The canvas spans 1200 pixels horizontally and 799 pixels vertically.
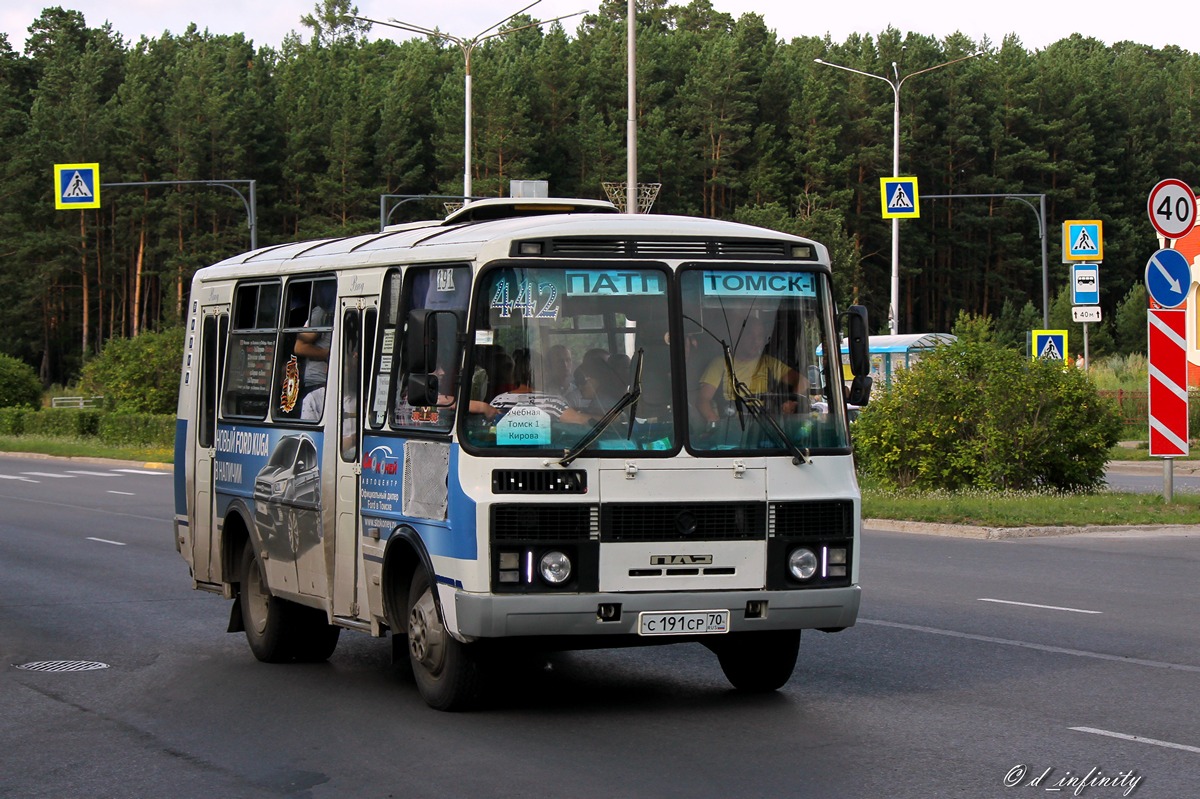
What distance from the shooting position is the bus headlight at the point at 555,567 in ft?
29.2

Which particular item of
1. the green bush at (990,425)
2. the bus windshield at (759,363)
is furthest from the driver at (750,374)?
the green bush at (990,425)

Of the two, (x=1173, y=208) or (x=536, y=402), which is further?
(x=1173, y=208)

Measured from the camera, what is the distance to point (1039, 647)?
1184 centimetres

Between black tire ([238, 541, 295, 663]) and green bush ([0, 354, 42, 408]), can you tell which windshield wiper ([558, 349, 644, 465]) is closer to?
black tire ([238, 541, 295, 663])

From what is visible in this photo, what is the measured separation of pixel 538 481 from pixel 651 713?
1.49m

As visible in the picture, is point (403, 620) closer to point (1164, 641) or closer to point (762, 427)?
point (762, 427)

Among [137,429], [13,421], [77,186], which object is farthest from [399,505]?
[13,421]

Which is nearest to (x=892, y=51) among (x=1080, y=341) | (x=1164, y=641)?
(x=1080, y=341)

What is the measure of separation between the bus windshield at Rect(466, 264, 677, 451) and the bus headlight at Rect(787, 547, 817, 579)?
887 mm

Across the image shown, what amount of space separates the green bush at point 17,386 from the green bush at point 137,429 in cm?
1411

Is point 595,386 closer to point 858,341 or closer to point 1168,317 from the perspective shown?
point 858,341

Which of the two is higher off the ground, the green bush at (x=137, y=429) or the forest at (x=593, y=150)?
the forest at (x=593, y=150)

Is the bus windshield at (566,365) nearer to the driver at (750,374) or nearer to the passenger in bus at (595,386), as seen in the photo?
the passenger in bus at (595,386)

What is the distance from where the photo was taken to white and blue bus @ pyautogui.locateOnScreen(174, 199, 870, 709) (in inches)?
352
